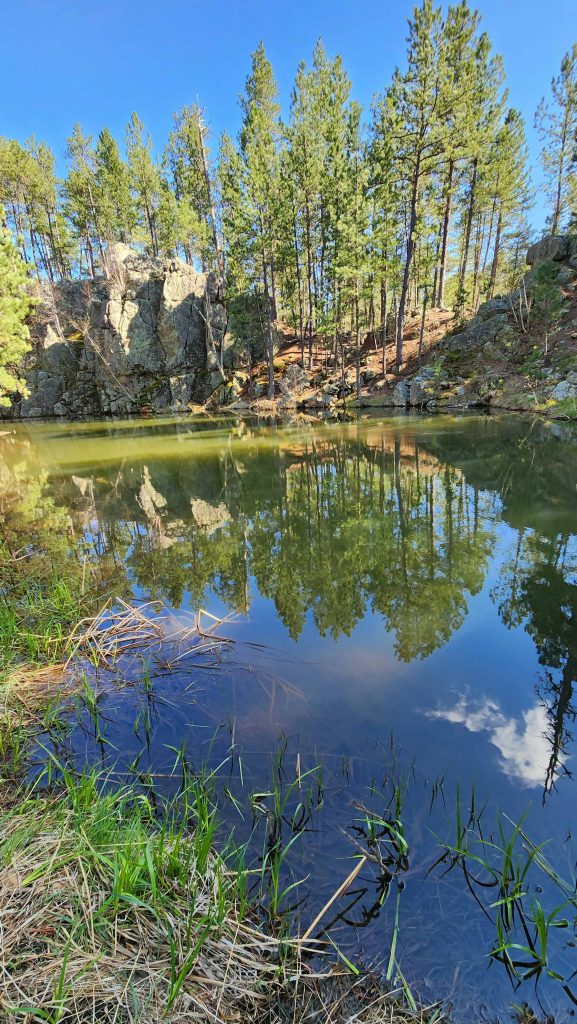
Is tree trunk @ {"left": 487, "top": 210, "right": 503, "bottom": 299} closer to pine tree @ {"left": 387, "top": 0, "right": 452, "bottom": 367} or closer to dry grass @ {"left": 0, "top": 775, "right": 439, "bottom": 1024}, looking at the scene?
pine tree @ {"left": 387, "top": 0, "right": 452, "bottom": 367}

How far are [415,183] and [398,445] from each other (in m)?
22.6

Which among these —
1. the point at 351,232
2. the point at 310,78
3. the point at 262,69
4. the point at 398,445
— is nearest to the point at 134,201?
the point at 262,69

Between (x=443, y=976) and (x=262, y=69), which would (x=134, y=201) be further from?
(x=443, y=976)

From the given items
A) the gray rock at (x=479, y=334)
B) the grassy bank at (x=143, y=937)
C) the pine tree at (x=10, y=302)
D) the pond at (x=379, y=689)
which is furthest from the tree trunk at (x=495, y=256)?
the grassy bank at (x=143, y=937)

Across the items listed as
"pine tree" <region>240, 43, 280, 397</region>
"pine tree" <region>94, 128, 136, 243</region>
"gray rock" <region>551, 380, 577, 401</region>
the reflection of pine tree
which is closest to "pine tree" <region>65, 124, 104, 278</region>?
"pine tree" <region>94, 128, 136, 243</region>

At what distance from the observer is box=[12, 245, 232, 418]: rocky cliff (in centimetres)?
4484

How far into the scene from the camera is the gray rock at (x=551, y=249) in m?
33.7

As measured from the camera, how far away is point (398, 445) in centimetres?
1764

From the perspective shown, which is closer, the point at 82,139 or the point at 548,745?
the point at 548,745

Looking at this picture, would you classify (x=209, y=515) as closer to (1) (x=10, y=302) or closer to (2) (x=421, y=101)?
(1) (x=10, y=302)

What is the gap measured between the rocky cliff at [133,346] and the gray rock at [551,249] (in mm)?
26536

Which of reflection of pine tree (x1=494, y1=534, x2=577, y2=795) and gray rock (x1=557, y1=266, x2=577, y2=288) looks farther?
gray rock (x1=557, y1=266, x2=577, y2=288)

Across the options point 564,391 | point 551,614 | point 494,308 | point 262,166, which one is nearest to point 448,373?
point 494,308

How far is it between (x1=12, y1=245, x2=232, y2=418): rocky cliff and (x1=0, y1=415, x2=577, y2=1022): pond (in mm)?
36201
